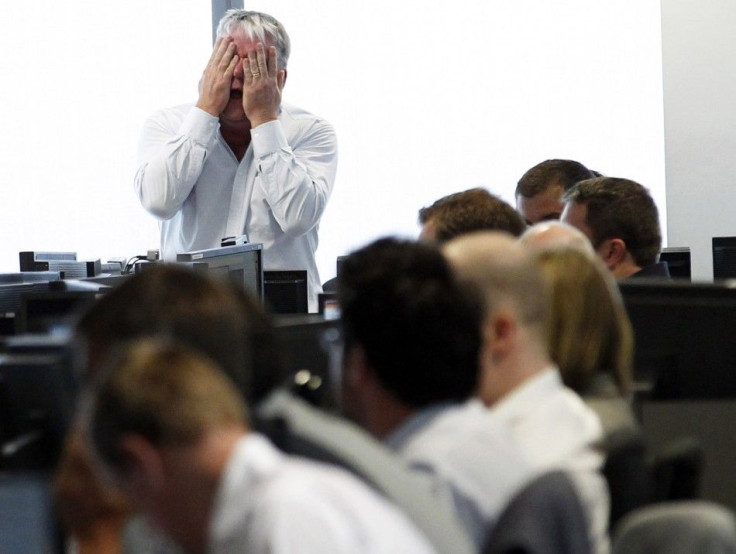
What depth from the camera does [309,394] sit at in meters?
1.61

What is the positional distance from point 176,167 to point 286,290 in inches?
22.4

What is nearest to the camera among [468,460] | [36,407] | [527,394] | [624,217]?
[468,460]

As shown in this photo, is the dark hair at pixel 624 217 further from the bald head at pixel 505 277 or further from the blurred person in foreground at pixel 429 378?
the blurred person in foreground at pixel 429 378

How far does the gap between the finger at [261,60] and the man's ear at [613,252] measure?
1.58m

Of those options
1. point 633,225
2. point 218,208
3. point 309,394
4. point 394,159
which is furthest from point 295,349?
point 394,159

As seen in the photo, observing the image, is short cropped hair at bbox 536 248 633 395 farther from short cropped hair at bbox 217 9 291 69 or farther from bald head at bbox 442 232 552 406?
short cropped hair at bbox 217 9 291 69

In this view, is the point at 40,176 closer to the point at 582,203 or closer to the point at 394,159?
the point at 394,159

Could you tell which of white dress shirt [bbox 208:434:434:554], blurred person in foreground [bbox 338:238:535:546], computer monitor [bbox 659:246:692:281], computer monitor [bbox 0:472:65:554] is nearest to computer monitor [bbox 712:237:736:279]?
computer monitor [bbox 659:246:692:281]

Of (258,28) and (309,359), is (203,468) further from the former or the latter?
(258,28)

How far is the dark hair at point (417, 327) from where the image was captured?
1225mm

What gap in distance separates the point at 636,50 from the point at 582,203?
171 inches

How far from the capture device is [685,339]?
1705 mm

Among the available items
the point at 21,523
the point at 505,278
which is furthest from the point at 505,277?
the point at 21,523

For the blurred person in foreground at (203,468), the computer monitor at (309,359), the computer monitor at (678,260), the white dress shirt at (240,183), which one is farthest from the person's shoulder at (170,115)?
the blurred person in foreground at (203,468)
